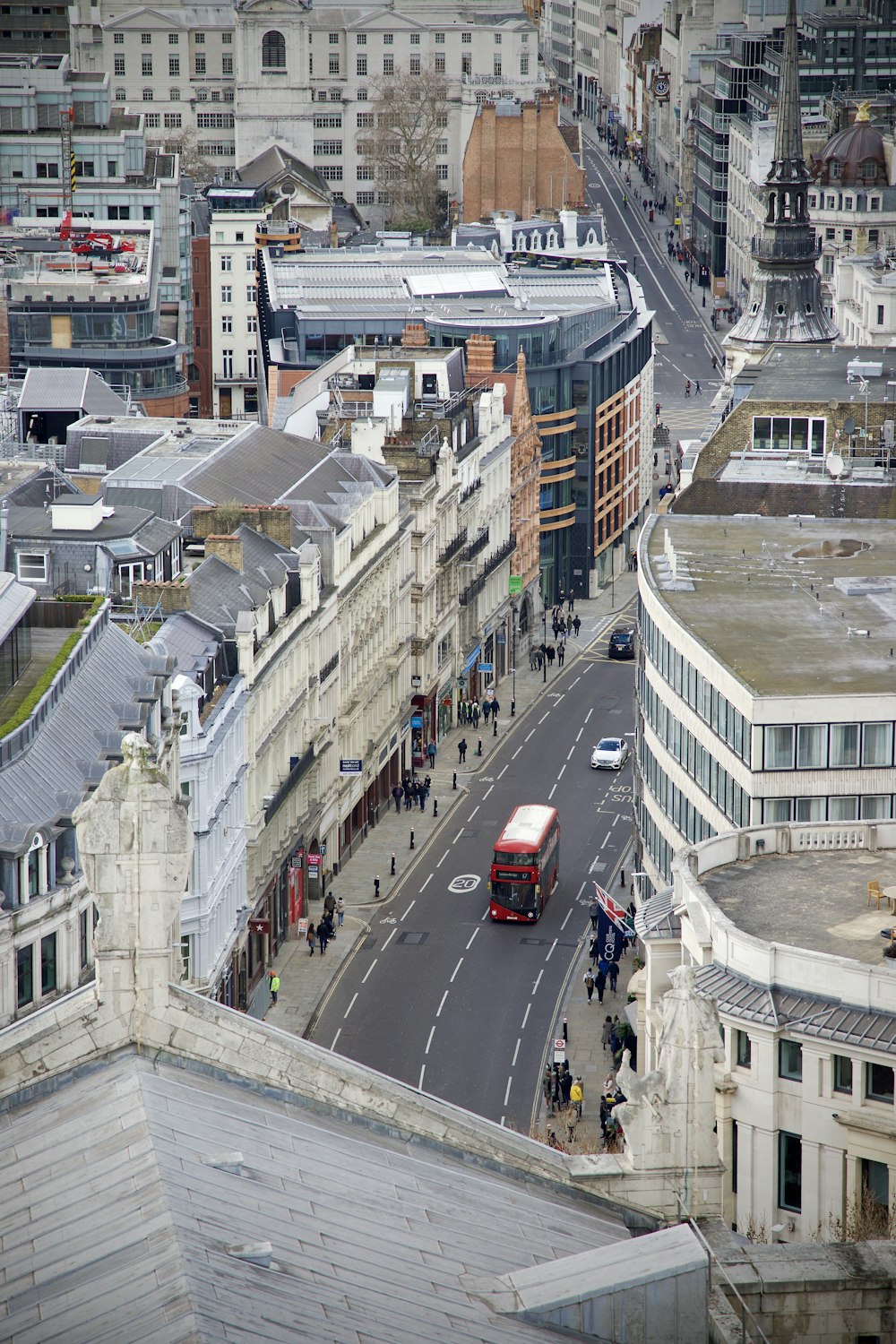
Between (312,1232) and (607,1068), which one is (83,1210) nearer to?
(312,1232)

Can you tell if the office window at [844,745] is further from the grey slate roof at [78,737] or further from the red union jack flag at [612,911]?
the grey slate roof at [78,737]

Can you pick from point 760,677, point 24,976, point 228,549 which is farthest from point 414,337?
point 24,976

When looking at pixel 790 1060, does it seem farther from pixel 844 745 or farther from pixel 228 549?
pixel 228 549

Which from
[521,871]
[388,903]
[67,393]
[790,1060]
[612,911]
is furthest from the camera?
[67,393]

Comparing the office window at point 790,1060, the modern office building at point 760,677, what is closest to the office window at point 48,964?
the office window at point 790,1060

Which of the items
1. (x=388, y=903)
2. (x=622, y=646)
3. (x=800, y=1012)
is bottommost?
(x=622, y=646)

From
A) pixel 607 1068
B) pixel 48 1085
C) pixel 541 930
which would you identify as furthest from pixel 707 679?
pixel 48 1085
